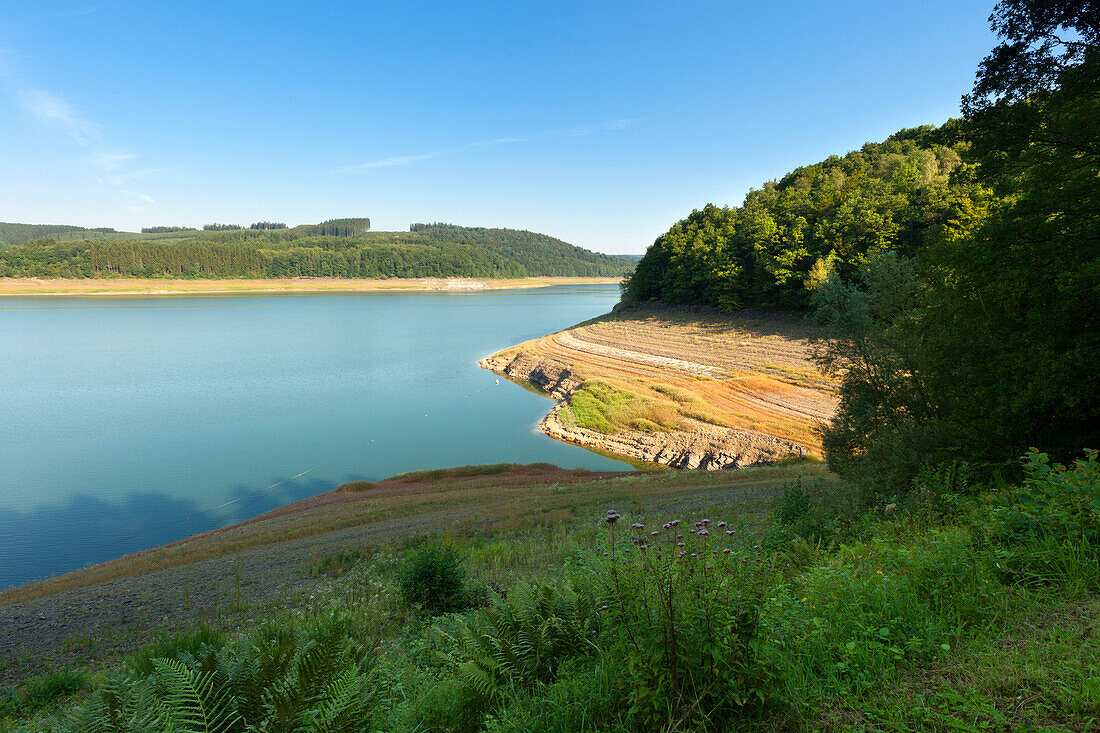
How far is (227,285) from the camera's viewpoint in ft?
437

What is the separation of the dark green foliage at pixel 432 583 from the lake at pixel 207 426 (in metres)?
15.8

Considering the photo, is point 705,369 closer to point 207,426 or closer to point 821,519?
point 821,519

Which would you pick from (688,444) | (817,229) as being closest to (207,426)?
(688,444)

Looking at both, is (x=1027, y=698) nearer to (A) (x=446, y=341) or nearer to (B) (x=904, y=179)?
(B) (x=904, y=179)

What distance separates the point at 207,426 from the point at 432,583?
30.0 meters

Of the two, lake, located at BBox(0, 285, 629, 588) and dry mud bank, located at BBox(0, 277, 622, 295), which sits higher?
dry mud bank, located at BBox(0, 277, 622, 295)

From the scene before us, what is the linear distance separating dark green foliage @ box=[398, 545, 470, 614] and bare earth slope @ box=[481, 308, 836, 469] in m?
14.3

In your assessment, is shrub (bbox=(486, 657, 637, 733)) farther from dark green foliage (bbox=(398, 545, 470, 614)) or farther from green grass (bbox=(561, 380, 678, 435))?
green grass (bbox=(561, 380, 678, 435))

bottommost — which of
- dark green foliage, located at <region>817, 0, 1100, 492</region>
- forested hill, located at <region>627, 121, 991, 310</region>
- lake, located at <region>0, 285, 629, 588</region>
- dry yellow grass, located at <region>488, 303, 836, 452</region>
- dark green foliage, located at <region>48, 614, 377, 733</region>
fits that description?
lake, located at <region>0, 285, 629, 588</region>

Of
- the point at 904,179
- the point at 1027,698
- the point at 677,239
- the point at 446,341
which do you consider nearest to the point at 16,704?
the point at 1027,698

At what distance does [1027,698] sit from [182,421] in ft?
125

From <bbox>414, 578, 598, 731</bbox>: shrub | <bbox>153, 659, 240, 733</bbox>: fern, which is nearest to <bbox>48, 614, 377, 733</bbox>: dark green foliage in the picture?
<bbox>153, 659, 240, 733</bbox>: fern

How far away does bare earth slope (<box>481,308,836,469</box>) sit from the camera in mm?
25141

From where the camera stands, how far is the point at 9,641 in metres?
7.22
